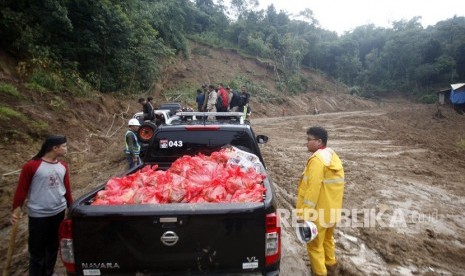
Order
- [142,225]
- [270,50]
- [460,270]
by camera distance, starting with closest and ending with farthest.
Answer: [142,225]
[460,270]
[270,50]

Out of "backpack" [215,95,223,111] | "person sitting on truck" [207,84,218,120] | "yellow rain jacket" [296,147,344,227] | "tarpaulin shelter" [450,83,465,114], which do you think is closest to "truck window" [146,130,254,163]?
"yellow rain jacket" [296,147,344,227]

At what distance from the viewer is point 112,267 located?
2.68 meters

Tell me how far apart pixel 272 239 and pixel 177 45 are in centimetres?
2835

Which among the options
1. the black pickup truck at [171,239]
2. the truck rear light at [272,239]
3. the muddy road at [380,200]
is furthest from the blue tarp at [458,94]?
the black pickup truck at [171,239]

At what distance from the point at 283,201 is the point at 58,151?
434cm

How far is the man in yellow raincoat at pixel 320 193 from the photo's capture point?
11.3 ft

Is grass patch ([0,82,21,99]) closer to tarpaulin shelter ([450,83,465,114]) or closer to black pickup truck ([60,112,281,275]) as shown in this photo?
black pickup truck ([60,112,281,275])

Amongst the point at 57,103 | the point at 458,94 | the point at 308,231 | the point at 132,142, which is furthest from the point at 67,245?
the point at 458,94

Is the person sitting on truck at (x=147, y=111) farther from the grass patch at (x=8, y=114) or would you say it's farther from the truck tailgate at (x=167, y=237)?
the truck tailgate at (x=167, y=237)

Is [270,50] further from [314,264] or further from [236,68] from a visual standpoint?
Answer: [314,264]

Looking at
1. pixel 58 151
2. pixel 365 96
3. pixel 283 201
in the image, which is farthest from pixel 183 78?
pixel 365 96

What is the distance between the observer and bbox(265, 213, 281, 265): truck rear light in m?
2.72

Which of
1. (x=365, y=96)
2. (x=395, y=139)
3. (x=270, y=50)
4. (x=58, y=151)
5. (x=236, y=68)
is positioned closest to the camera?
(x=58, y=151)

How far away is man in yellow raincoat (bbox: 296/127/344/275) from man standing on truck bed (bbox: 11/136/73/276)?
106 inches
